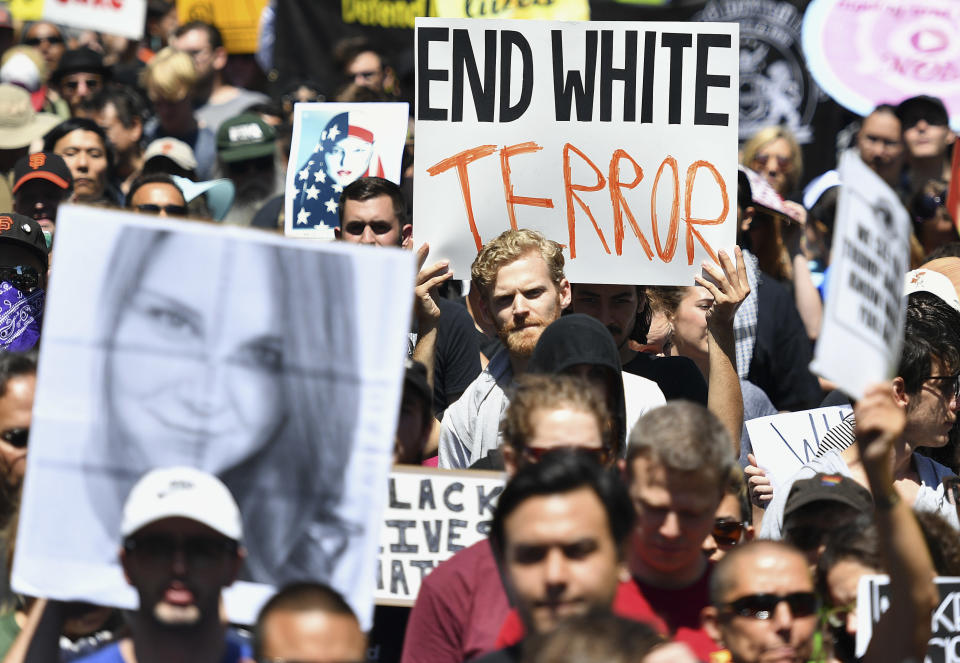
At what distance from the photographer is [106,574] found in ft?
11.6

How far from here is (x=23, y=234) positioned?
5.99 m

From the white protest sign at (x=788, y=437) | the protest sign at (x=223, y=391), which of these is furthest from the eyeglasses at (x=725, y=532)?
the protest sign at (x=223, y=391)

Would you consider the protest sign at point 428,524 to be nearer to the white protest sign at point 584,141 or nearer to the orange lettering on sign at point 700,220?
the white protest sign at point 584,141

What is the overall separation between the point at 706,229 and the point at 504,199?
740 millimetres

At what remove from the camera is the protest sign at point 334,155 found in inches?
272

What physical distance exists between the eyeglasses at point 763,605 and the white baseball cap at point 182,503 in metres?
1.10

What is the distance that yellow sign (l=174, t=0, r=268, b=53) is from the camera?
11.9 m

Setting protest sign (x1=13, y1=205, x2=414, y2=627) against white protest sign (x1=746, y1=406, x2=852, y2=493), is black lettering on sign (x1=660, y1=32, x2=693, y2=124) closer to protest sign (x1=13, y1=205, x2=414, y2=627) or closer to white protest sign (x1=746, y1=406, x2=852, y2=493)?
white protest sign (x1=746, y1=406, x2=852, y2=493)

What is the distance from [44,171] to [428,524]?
3599 mm

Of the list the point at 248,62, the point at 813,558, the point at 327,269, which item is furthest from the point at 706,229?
the point at 248,62

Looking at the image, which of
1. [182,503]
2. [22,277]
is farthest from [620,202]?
[182,503]

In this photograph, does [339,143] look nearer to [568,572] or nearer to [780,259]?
[780,259]

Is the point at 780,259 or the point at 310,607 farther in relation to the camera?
the point at 780,259

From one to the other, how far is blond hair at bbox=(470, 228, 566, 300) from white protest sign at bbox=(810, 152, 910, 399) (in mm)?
1919
